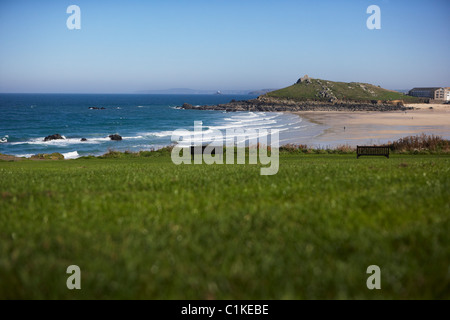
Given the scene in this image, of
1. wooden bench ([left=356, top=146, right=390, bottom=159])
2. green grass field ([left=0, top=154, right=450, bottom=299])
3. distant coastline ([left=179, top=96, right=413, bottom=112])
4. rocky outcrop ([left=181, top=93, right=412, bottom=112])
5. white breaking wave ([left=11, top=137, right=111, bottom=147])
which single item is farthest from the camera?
rocky outcrop ([left=181, top=93, right=412, bottom=112])

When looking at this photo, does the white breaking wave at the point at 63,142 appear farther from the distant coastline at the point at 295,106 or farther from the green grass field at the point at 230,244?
the distant coastline at the point at 295,106

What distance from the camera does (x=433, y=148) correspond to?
120 feet

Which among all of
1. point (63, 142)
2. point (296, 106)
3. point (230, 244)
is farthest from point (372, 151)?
point (296, 106)

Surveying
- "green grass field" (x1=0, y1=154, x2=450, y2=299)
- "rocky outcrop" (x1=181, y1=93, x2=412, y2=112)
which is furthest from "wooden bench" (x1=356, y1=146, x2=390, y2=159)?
"rocky outcrop" (x1=181, y1=93, x2=412, y2=112)

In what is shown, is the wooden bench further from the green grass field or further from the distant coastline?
the distant coastline

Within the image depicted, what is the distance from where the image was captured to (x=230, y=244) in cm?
645

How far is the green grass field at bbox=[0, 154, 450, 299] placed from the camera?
5230 millimetres

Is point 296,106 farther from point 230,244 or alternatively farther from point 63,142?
point 230,244

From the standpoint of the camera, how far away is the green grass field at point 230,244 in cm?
523

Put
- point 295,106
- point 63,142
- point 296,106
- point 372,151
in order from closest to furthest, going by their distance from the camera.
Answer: point 372,151
point 63,142
point 296,106
point 295,106

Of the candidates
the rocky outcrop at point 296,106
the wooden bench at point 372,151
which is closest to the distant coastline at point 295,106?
the rocky outcrop at point 296,106

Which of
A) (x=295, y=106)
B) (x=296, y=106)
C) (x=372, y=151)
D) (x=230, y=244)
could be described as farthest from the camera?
(x=295, y=106)
